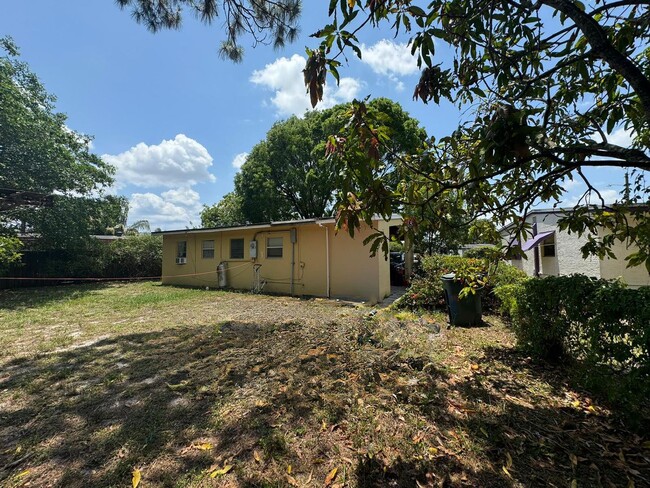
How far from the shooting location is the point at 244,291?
11344 mm

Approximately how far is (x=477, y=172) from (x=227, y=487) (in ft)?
8.70

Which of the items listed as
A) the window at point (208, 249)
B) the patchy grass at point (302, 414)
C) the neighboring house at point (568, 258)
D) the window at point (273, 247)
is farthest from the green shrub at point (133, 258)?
the neighboring house at point (568, 258)

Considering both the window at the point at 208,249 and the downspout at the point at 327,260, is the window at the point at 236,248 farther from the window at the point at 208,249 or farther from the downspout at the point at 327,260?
the downspout at the point at 327,260

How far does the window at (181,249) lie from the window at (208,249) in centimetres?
125

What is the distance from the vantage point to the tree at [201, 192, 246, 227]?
23734mm

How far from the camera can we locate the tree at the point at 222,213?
23734 millimetres

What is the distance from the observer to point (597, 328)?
2580 mm

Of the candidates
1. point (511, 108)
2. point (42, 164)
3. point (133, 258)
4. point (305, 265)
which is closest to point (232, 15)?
point (511, 108)

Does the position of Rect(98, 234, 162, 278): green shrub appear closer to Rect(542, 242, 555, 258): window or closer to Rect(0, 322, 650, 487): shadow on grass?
Rect(0, 322, 650, 487): shadow on grass

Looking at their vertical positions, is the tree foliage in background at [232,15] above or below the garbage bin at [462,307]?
above

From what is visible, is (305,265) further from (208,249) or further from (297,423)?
(297,423)

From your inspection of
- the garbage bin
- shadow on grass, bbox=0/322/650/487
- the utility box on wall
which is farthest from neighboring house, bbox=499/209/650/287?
the utility box on wall

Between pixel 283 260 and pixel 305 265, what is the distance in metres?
0.98

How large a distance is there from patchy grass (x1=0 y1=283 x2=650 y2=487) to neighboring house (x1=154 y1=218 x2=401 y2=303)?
453cm
